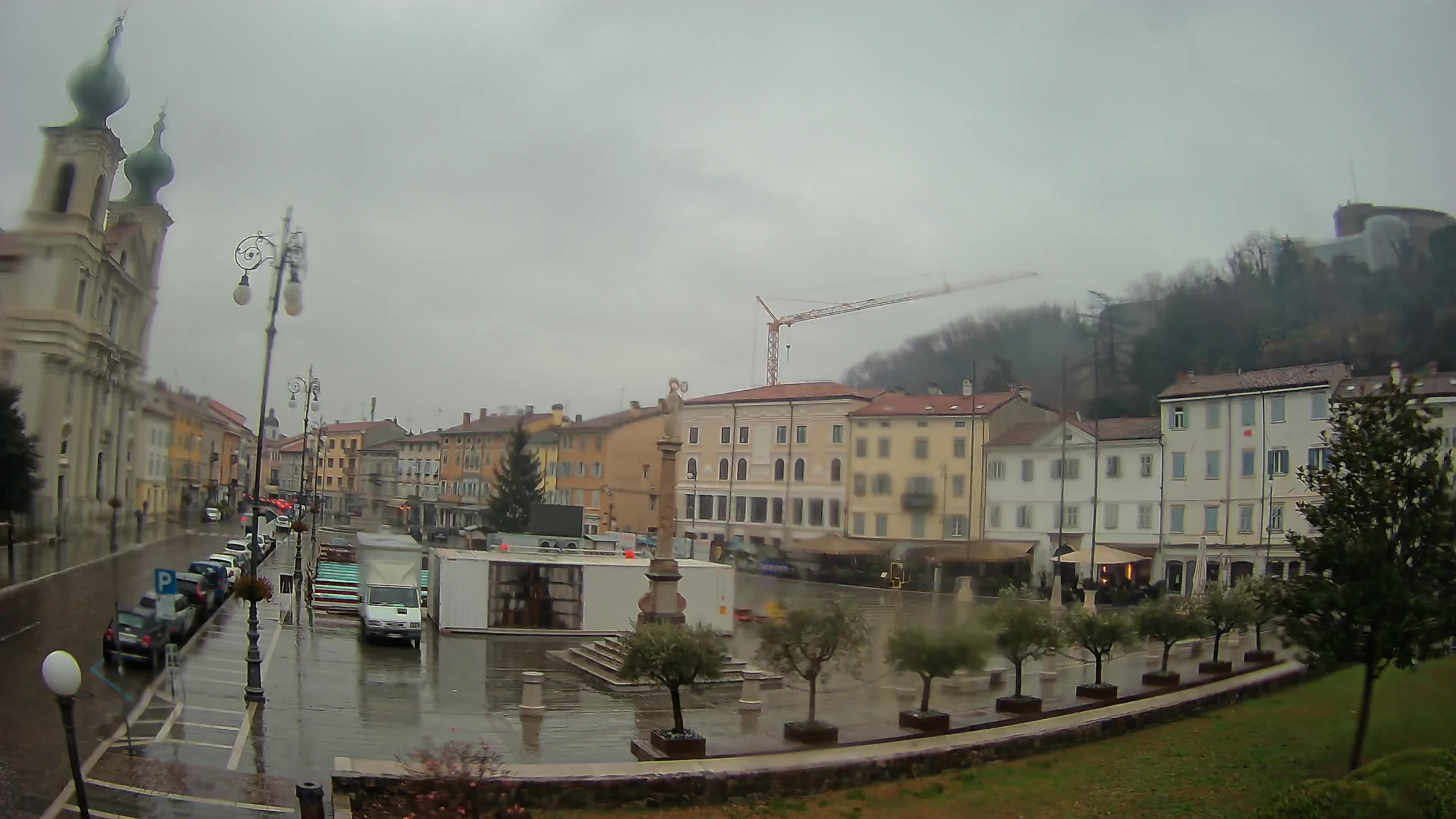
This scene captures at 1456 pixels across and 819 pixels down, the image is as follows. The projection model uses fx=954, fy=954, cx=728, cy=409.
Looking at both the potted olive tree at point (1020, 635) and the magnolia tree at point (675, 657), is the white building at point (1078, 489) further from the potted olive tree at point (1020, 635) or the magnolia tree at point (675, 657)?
the magnolia tree at point (675, 657)

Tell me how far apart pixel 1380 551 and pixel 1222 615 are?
7.95 metres

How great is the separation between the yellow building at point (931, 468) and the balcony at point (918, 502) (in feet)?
0.07

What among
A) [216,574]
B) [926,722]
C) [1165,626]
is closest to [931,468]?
[1165,626]

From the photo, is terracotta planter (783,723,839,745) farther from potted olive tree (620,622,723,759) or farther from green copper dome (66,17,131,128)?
green copper dome (66,17,131,128)

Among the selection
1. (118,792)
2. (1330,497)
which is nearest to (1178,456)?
(1330,497)

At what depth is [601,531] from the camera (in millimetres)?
43094

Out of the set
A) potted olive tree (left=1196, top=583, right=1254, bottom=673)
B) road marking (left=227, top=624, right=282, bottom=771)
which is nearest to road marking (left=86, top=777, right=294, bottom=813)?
road marking (left=227, top=624, right=282, bottom=771)

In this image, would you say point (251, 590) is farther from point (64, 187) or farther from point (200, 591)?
point (64, 187)

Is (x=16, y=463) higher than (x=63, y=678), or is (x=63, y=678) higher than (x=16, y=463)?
(x=16, y=463)

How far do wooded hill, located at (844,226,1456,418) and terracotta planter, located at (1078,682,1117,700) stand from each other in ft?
34.0

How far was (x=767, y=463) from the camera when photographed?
3222 cm

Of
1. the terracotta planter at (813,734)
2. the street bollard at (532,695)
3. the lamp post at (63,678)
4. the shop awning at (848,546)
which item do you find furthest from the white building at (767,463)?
the lamp post at (63,678)

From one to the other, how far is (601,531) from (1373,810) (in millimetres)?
38355

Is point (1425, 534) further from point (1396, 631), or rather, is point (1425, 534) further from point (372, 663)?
point (372, 663)
